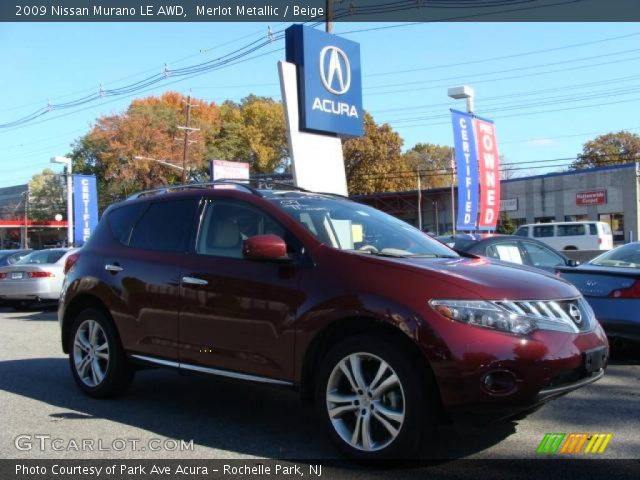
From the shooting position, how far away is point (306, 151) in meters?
11.9

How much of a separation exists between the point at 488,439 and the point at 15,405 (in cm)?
412

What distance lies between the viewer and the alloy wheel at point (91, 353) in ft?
18.8

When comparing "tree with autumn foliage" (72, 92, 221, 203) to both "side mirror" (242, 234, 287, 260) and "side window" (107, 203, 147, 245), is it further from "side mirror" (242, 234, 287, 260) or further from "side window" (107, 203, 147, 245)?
"side mirror" (242, 234, 287, 260)

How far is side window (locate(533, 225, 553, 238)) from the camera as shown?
2995cm

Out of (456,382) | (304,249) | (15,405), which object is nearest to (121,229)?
(15,405)

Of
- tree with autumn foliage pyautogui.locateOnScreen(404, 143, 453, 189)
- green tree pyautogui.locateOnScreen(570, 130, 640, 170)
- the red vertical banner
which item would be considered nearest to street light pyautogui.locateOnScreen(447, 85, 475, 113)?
the red vertical banner

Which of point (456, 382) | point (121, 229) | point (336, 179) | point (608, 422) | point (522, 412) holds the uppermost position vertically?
point (336, 179)

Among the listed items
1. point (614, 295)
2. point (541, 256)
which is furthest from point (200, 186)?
point (541, 256)

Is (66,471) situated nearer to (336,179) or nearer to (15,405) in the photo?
(15,405)

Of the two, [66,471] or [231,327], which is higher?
[231,327]

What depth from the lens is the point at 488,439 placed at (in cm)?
451

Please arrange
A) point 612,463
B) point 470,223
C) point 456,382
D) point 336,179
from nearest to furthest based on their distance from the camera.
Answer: point 456,382
point 612,463
point 336,179
point 470,223

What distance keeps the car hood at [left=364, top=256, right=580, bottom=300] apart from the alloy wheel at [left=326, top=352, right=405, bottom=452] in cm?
65
